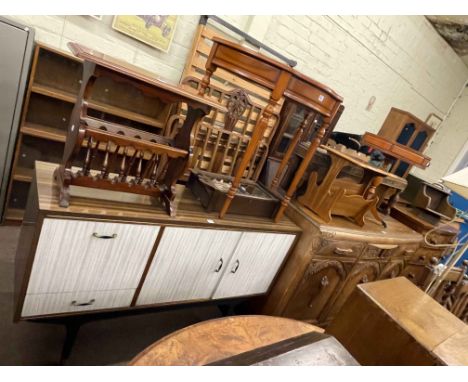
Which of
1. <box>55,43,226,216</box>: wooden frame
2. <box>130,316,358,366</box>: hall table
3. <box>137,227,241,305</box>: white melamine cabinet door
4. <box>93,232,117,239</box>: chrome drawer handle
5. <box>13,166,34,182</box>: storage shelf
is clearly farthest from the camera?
<box>13,166,34,182</box>: storage shelf

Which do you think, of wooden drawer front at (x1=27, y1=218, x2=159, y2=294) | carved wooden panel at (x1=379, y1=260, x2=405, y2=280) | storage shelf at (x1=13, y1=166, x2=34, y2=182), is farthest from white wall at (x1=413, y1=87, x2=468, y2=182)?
storage shelf at (x1=13, y1=166, x2=34, y2=182)

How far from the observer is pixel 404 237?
221 centimetres

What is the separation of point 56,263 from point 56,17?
66.8 inches

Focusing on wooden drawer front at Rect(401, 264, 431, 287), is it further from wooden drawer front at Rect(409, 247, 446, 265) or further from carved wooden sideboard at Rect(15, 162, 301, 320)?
carved wooden sideboard at Rect(15, 162, 301, 320)

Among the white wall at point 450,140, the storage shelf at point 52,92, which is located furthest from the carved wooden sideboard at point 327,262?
the white wall at point 450,140

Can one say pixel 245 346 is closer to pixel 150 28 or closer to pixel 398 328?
pixel 398 328

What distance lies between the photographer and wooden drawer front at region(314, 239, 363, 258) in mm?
A: 1809

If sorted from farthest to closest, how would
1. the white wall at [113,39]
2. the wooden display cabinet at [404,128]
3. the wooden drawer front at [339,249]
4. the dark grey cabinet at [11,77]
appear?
the wooden display cabinet at [404,128] < the white wall at [113,39] < the wooden drawer front at [339,249] < the dark grey cabinet at [11,77]

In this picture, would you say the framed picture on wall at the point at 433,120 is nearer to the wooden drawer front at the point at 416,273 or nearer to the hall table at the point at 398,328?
the wooden drawer front at the point at 416,273

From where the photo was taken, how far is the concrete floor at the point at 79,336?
1.44 m

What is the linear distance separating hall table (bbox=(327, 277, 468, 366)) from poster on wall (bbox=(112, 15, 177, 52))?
2.18 m

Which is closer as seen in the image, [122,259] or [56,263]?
[56,263]
